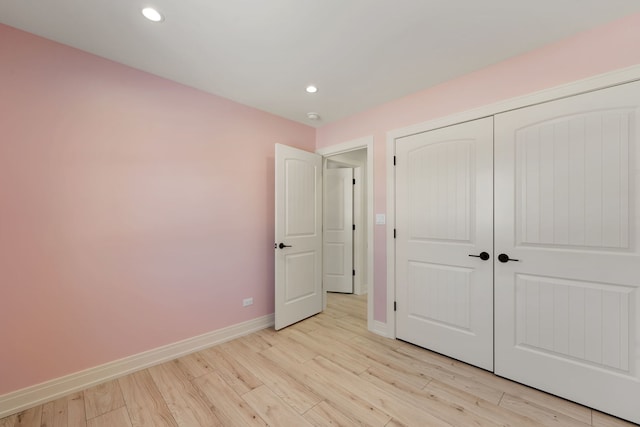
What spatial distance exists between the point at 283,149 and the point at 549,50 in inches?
92.9

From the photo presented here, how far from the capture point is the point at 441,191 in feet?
7.76

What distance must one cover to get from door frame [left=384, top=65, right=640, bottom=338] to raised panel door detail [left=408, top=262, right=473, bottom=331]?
226 millimetres

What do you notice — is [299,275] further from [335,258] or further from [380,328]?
[335,258]

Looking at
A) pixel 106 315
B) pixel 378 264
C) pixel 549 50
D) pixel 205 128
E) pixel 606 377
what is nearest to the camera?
pixel 606 377

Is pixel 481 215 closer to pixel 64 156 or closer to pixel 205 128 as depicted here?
pixel 205 128

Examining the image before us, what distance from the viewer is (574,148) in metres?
1.73

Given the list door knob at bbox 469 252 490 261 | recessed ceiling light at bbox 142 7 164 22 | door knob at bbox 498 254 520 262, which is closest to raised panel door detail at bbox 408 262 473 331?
door knob at bbox 469 252 490 261

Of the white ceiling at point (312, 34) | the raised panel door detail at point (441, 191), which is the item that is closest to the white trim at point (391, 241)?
the raised panel door detail at point (441, 191)

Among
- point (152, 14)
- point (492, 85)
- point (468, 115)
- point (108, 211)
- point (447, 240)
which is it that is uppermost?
point (152, 14)

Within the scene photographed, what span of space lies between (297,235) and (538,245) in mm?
2219

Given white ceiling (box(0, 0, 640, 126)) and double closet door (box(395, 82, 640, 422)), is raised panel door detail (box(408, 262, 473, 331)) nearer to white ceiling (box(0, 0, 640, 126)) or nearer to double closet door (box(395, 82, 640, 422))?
double closet door (box(395, 82, 640, 422))

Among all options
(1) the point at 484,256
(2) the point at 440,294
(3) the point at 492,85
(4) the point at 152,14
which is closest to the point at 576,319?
(1) the point at 484,256

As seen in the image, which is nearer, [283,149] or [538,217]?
[538,217]

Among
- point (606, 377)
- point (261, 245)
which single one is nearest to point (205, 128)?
point (261, 245)
